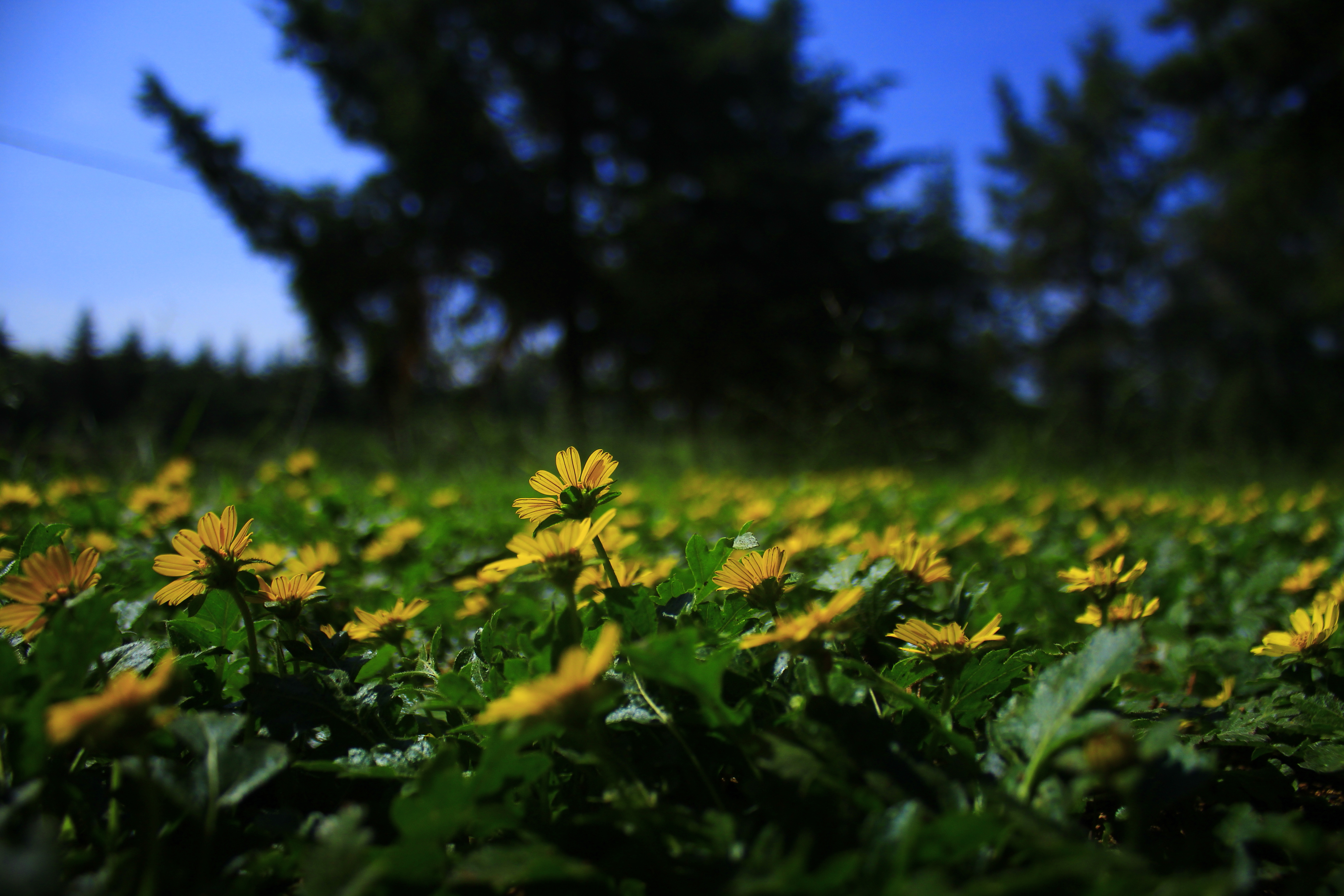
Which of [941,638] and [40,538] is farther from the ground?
[40,538]

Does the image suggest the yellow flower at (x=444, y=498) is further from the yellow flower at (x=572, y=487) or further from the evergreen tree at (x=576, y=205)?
the evergreen tree at (x=576, y=205)

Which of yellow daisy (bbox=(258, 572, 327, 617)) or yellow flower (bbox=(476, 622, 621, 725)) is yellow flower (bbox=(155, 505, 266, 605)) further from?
yellow flower (bbox=(476, 622, 621, 725))

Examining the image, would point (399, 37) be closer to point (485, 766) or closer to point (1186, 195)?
point (485, 766)

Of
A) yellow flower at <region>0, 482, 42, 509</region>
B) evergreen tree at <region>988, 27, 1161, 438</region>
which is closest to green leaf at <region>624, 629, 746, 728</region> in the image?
yellow flower at <region>0, 482, 42, 509</region>

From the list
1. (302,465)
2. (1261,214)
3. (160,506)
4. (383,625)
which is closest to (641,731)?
(383,625)

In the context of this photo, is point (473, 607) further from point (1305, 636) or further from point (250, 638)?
point (1305, 636)

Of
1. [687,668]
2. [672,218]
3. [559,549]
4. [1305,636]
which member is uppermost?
[672,218]
